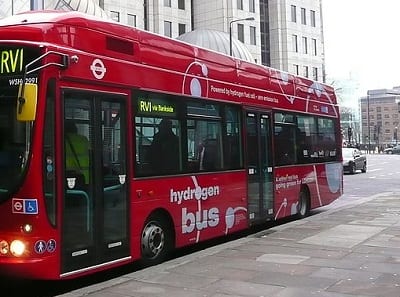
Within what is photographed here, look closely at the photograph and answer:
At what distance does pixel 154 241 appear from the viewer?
8.23m

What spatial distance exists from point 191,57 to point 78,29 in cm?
283

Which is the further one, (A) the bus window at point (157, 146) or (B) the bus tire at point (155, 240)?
(B) the bus tire at point (155, 240)

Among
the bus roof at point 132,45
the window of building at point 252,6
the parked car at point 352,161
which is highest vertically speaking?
the window of building at point 252,6

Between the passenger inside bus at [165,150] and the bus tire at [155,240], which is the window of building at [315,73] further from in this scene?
the bus tire at [155,240]

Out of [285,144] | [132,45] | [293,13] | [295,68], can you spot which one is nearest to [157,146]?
[132,45]

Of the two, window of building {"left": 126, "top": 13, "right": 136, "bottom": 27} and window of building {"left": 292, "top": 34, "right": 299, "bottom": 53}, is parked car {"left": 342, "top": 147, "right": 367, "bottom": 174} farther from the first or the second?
window of building {"left": 292, "top": 34, "right": 299, "bottom": 53}

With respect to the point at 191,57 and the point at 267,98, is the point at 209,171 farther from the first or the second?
the point at 267,98

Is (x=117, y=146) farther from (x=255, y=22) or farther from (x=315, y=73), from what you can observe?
(x=315, y=73)

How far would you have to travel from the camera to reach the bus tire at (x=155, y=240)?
8.04 metres

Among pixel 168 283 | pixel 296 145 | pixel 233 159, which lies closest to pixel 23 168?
pixel 168 283

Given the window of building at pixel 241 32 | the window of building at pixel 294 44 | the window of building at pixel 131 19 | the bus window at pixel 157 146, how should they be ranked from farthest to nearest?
1. the window of building at pixel 294 44
2. the window of building at pixel 241 32
3. the window of building at pixel 131 19
4. the bus window at pixel 157 146

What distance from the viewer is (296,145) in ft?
43.7

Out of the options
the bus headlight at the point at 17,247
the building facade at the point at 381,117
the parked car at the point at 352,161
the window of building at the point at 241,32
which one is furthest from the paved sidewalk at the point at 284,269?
the building facade at the point at 381,117

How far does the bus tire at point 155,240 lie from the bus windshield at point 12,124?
2.31 metres
